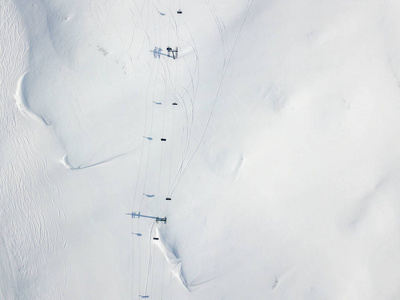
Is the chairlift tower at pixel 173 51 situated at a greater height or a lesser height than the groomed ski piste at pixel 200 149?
greater

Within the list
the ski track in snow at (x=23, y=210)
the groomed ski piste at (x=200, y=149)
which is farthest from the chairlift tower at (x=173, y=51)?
the ski track in snow at (x=23, y=210)

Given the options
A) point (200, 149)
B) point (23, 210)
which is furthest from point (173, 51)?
point (23, 210)

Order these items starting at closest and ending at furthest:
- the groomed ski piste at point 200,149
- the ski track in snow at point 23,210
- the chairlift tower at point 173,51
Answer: the groomed ski piste at point 200,149
the ski track in snow at point 23,210
the chairlift tower at point 173,51

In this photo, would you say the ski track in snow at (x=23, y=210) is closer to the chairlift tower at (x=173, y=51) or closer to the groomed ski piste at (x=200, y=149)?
the groomed ski piste at (x=200, y=149)

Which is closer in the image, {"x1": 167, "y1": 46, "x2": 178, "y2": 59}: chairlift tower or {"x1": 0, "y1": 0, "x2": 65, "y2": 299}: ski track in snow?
{"x1": 0, "y1": 0, "x2": 65, "y2": 299}: ski track in snow

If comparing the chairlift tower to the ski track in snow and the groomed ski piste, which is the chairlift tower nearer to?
the groomed ski piste

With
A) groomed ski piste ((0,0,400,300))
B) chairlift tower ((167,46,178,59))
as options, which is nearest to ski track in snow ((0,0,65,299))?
groomed ski piste ((0,0,400,300))

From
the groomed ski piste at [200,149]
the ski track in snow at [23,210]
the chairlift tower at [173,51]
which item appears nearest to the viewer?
the groomed ski piste at [200,149]
